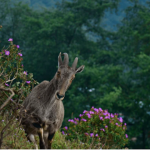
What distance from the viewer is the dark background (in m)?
27.5

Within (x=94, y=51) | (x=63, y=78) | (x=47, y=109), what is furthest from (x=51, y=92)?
(x=94, y=51)

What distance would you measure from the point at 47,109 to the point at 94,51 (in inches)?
1279

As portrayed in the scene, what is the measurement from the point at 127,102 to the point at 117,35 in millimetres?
14041

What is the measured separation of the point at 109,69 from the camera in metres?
30.2

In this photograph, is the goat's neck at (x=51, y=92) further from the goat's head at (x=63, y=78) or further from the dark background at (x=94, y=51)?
the dark background at (x=94, y=51)

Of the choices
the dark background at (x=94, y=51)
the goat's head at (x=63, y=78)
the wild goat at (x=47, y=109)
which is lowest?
the dark background at (x=94, y=51)

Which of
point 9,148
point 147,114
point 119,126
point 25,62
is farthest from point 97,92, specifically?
point 9,148

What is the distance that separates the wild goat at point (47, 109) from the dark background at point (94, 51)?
67.7 feet

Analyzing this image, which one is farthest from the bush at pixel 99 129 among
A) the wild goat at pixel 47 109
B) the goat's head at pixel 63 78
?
the goat's head at pixel 63 78

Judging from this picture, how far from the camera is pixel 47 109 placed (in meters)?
5.43

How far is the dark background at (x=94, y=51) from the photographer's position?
27.5 m

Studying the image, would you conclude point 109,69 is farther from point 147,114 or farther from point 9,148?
point 9,148

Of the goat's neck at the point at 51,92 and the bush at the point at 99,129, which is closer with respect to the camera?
the goat's neck at the point at 51,92

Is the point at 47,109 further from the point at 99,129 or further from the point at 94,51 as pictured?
the point at 94,51
